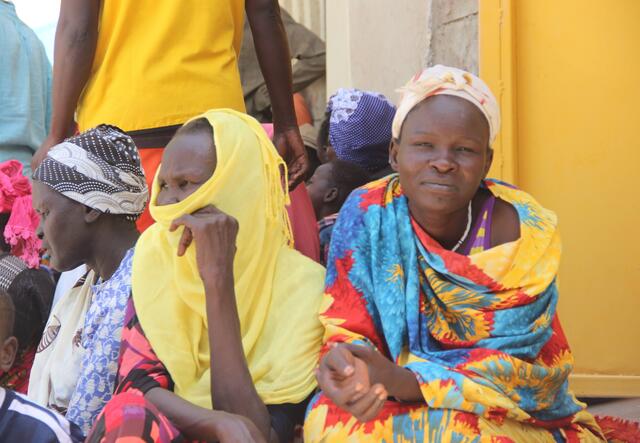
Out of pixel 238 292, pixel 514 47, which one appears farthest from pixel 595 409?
pixel 238 292

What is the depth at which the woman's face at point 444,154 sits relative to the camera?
3.30 meters

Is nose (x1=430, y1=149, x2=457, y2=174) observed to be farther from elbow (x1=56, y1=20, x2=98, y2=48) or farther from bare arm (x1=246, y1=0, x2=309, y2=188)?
elbow (x1=56, y1=20, x2=98, y2=48)

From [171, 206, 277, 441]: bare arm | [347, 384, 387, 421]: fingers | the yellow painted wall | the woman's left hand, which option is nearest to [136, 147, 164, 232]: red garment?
[171, 206, 277, 441]: bare arm

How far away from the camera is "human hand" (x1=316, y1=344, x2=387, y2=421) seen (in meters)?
2.79

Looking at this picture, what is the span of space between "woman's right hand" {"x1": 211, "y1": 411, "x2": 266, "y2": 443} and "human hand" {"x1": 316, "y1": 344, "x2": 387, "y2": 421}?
0.78 feet

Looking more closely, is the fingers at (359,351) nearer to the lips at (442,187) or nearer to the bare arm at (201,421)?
the bare arm at (201,421)

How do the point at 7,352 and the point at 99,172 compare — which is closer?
the point at 7,352

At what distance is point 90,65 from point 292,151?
0.89 m

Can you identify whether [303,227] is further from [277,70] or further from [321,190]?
[321,190]

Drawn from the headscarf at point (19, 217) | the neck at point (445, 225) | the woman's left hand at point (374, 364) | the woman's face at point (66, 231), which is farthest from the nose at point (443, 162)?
the headscarf at point (19, 217)

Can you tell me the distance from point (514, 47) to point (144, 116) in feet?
6.62

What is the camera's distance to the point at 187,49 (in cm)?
405

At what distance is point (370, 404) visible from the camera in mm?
2797

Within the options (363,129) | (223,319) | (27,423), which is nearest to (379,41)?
(363,129)
